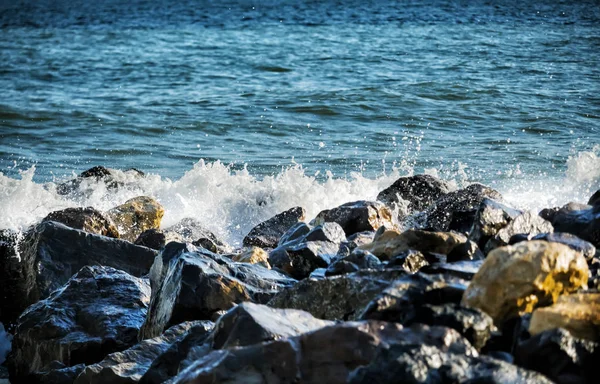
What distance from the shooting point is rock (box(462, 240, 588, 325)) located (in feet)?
8.93

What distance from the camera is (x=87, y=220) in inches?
267

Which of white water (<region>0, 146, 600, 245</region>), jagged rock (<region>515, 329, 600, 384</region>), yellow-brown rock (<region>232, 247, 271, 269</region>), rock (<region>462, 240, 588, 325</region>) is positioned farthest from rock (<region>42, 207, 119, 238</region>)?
jagged rock (<region>515, 329, 600, 384</region>)

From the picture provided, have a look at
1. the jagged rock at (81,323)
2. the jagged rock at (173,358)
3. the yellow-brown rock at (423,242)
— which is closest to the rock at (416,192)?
the jagged rock at (81,323)

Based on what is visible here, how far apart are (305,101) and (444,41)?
257 inches

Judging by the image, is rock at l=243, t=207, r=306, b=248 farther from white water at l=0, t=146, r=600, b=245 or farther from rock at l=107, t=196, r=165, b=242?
rock at l=107, t=196, r=165, b=242

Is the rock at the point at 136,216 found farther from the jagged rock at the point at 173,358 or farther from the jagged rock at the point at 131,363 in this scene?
the jagged rock at the point at 173,358

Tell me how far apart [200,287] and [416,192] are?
4050 millimetres

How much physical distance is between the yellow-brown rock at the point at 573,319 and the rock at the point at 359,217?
11.2 feet

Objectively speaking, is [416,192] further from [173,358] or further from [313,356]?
[313,356]

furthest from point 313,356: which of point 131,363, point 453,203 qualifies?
point 453,203

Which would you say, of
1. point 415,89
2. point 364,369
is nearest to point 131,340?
point 364,369

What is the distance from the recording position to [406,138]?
12008 mm

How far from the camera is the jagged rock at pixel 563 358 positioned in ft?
7.50

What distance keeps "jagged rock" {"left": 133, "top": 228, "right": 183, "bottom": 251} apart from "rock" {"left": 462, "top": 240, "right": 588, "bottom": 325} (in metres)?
4.19
